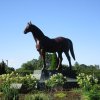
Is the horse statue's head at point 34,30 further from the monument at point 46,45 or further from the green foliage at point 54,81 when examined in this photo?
the green foliage at point 54,81

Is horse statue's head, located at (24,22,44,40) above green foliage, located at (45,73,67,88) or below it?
above

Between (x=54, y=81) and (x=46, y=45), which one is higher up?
(x=46, y=45)

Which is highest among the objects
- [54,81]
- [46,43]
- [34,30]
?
[34,30]

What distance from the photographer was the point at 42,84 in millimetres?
19797

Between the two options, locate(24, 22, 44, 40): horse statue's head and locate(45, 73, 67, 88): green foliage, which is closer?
locate(45, 73, 67, 88): green foliage

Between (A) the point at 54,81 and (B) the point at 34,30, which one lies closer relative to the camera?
(A) the point at 54,81

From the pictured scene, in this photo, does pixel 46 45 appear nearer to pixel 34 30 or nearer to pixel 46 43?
pixel 46 43

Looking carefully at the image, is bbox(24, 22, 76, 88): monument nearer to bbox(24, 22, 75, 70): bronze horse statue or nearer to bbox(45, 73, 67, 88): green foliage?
bbox(24, 22, 75, 70): bronze horse statue

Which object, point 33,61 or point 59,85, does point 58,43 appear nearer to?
point 59,85

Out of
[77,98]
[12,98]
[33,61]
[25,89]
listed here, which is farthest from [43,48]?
[33,61]

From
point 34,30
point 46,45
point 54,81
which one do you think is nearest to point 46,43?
point 46,45

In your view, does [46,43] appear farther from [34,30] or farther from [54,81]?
[54,81]

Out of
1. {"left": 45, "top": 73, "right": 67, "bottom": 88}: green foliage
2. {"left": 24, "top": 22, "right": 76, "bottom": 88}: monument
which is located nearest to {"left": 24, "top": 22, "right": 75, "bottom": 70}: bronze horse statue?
{"left": 24, "top": 22, "right": 76, "bottom": 88}: monument

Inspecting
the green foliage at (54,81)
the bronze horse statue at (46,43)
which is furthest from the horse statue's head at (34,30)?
the green foliage at (54,81)
